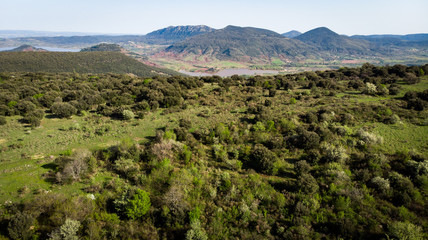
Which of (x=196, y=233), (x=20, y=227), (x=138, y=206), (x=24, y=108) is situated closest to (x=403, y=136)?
(x=196, y=233)

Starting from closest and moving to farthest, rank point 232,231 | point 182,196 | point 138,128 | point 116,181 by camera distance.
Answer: point 232,231 → point 182,196 → point 116,181 → point 138,128

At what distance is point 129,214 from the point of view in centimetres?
1125

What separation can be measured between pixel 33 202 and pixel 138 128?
12.6 m

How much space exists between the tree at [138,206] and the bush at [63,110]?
2042 centimetres

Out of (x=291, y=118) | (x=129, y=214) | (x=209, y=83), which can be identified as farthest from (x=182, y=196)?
(x=209, y=83)

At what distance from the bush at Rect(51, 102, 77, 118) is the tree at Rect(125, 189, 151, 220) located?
804 inches

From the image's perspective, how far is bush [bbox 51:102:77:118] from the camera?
24.2 m

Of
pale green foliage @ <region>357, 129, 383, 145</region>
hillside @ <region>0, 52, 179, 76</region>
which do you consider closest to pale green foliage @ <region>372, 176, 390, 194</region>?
pale green foliage @ <region>357, 129, 383, 145</region>

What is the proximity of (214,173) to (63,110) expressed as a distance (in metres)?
23.1

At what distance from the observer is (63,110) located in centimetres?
2422

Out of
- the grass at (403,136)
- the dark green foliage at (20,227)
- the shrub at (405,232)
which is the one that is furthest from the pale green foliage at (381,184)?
the dark green foliage at (20,227)

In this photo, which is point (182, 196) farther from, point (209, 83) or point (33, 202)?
point (209, 83)

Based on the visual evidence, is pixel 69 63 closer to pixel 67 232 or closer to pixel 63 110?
pixel 63 110

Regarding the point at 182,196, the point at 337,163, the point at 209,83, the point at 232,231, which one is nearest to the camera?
the point at 232,231
